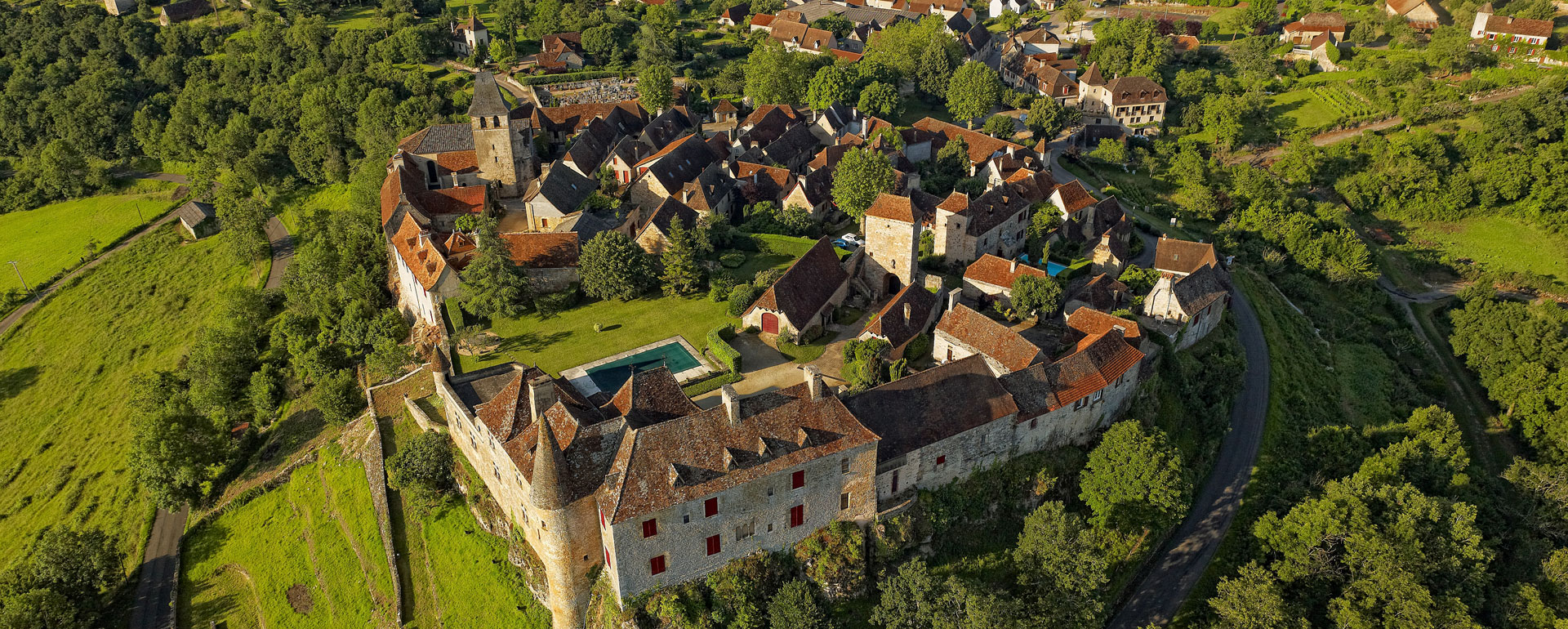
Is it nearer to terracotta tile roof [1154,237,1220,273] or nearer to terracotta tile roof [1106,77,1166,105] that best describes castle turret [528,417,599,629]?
terracotta tile roof [1154,237,1220,273]

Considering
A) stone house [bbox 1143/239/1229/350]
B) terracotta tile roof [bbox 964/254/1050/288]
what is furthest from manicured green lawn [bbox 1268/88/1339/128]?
terracotta tile roof [bbox 964/254/1050/288]

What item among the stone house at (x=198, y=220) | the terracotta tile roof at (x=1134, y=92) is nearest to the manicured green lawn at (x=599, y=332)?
the stone house at (x=198, y=220)

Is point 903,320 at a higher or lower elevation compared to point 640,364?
higher

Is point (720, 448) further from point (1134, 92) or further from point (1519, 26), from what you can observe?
point (1519, 26)

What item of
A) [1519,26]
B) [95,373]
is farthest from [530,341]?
[1519,26]

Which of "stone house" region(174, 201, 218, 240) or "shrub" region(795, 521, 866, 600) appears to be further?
"stone house" region(174, 201, 218, 240)

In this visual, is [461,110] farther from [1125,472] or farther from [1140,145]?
[1125,472]

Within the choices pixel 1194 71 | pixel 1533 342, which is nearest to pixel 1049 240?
pixel 1533 342
